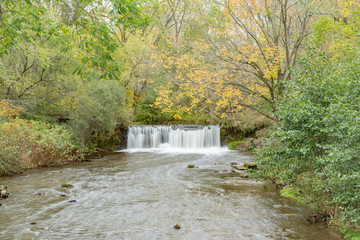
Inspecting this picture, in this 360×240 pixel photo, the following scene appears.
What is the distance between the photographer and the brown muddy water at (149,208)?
6.76 meters

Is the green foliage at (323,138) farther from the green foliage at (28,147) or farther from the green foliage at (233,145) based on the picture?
the green foliage at (233,145)

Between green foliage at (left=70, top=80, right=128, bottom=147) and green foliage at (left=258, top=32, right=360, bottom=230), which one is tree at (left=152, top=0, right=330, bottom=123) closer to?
green foliage at (left=258, top=32, right=360, bottom=230)

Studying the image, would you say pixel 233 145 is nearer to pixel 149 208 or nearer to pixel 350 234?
pixel 149 208

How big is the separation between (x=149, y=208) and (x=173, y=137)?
1610cm

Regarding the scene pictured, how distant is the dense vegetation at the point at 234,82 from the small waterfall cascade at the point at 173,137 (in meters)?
1.75

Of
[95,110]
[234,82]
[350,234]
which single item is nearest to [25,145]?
[95,110]

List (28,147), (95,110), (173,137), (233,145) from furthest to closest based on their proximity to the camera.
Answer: (173,137)
(233,145)
(95,110)
(28,147)

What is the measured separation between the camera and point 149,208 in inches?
342

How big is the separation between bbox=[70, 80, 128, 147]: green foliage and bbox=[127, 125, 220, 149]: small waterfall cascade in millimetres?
3106

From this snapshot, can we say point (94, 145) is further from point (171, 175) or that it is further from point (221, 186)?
point (221, 186)

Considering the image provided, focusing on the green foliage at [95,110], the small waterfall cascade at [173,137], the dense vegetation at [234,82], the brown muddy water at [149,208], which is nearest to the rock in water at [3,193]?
the brown muddy water at [149,208]

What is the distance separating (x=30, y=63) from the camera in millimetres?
18328

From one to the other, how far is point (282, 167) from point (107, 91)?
15200 mm

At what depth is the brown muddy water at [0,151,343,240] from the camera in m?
6.76
